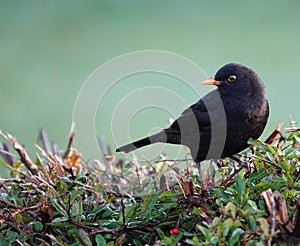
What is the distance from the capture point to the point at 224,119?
139 inches

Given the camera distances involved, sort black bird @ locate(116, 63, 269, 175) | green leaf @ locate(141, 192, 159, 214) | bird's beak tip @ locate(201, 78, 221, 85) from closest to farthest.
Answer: green leaf @ locate(141, 192, 159, 214), black bird @ locate(116, 63, 269, 175), bird's beak tip @ locate(201, 78, 221, 85)

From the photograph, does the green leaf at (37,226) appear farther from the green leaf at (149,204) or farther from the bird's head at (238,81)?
the bird's head at (238,81)

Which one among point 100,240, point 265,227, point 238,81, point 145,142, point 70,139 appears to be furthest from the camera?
point 145,142

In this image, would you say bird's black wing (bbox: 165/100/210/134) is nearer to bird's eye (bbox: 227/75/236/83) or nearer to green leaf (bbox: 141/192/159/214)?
bird's eye (bbox: 227/75/236/83)

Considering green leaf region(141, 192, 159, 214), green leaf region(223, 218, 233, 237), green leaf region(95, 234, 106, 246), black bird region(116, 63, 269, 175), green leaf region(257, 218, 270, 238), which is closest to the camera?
green leaf region(257, 218, 270, 238)

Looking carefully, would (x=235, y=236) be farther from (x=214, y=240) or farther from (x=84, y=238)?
(x=84, y=238)

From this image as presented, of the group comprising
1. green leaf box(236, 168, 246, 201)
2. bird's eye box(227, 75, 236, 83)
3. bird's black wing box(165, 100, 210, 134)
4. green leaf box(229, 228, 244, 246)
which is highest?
bird's eye box(227, 75, 236, 83)

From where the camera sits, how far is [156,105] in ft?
13.0

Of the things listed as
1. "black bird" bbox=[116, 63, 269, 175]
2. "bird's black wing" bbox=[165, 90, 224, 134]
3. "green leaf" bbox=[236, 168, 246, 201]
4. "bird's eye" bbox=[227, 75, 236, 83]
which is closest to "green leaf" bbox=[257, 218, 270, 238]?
"green leaf" bbox=[236, 168, 246, 201]

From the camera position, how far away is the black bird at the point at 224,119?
3385 mm

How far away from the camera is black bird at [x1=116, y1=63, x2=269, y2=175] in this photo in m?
3.38

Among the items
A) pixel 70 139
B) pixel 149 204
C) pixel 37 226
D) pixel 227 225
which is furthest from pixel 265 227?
pixel 70 139

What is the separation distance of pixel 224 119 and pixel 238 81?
28cm

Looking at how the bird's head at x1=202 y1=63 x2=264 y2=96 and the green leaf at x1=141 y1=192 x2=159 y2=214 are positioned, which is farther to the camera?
the bird's head at x1=202 y1=63 x2=264 y2=96
